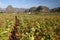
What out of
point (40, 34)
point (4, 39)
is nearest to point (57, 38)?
point (40, 34)

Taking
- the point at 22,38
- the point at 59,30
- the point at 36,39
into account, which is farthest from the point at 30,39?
the point at 59,30

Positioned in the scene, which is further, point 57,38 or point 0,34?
point 57,38

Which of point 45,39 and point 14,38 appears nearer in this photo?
point 45,39

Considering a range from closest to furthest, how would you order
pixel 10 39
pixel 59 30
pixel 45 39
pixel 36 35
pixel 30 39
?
pixel 30 39, pixel 45 39, pixel 10 39, pixel 36 35, pixel 59 30

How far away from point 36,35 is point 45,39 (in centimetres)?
277

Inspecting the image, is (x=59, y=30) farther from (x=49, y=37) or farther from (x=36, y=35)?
(x=49, y=37)

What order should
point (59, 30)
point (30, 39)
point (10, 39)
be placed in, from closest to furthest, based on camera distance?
point (30, 39), point (10, 39), point (59, 30)

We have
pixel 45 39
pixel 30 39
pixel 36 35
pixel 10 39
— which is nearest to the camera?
pixel 30 39

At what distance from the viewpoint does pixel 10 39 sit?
1533 cm

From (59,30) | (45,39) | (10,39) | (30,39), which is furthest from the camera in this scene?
(59,30)

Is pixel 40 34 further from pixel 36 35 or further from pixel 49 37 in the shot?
pixel 49 37

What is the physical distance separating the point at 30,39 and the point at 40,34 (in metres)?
4.54

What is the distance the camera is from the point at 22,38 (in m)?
14.3

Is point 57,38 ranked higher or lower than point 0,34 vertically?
lower
